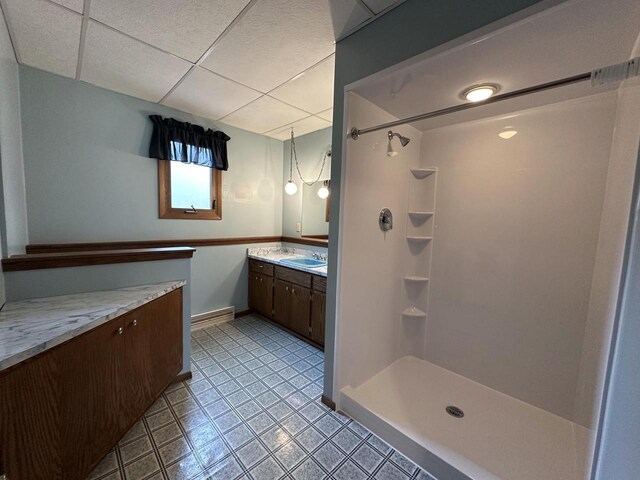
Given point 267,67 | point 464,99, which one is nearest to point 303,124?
point 267,67

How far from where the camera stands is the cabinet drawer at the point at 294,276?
8.30ft

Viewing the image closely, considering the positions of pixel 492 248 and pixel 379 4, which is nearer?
pixel 379 4

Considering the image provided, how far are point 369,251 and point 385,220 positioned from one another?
1.02ft

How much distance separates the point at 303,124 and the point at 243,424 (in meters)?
2.92

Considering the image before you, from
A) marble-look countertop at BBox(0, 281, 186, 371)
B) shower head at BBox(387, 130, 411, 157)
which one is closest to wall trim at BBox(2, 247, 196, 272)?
marble-look countertop at BBox(0, 281, 186, 371)

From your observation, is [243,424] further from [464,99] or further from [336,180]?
[464,99]

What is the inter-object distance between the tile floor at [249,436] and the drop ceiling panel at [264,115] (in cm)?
251

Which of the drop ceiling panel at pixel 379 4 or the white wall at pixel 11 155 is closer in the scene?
the drop ceiling panel at pixel 379 4

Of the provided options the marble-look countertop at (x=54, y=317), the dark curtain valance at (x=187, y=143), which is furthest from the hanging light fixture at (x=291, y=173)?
the marble-look countertop at (x=54, y=317)

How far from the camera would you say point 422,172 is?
7.18 ft

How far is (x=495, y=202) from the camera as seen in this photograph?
1.88m

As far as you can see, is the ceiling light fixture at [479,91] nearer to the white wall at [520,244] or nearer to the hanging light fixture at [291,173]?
the white wall at [520,244]

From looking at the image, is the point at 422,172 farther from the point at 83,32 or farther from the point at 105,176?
the point at 105,176

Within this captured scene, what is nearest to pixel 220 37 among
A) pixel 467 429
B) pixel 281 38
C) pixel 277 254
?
pixel 281 38
